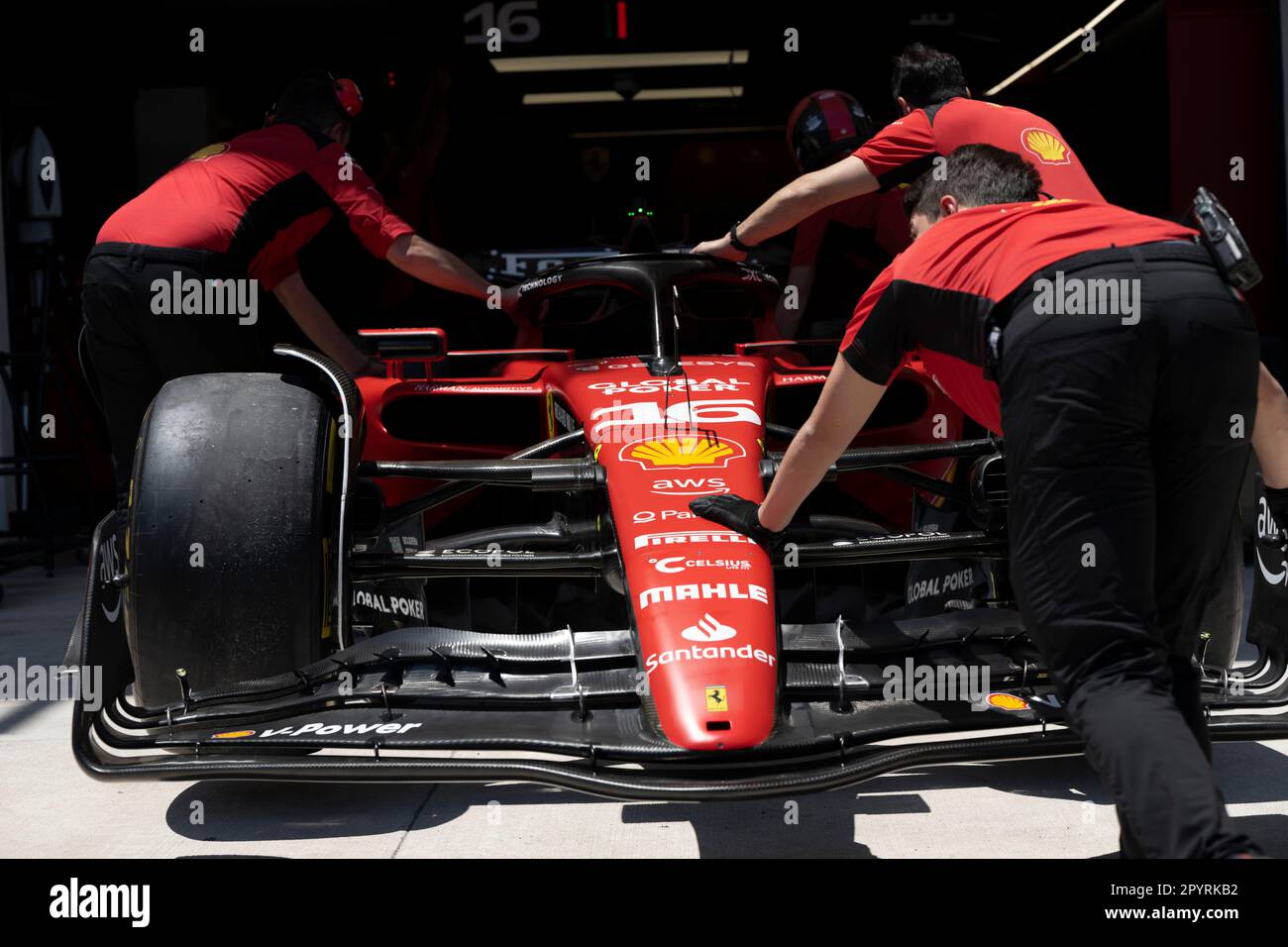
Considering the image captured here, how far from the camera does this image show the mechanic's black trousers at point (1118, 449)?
2186 mm

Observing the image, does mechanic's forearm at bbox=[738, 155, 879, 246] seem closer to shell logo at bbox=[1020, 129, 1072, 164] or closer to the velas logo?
shell logo at bbox=[1020, 129, 1072, 164]

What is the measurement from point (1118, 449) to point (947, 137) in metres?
2.06

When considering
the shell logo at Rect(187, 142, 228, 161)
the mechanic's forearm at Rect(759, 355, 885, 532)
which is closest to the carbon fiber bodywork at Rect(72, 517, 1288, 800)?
the mechanic's forearm at Rect(759, 355, 885, 532)

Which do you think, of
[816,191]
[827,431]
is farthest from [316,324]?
[827,431]

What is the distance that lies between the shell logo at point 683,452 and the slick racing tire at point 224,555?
0.83 meters

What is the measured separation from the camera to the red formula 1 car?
2771 mm

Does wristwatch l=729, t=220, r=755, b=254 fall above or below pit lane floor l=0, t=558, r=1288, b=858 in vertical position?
above

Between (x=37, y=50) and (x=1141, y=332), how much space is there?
8.58 metres

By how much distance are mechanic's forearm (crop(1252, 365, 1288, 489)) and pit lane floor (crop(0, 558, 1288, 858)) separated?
2.74 ft

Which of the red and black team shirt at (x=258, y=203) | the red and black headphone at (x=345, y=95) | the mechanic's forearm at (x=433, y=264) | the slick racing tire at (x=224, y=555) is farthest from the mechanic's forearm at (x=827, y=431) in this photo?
the red and black headphone at (x=345, y=95)

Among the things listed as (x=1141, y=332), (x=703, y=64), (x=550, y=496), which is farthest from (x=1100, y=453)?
(x=703, y=64)

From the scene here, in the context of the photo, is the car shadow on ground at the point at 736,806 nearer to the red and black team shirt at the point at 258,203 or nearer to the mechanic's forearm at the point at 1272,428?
the mechanic's forearm at the point at 1272,428

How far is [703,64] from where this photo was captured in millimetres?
14344
